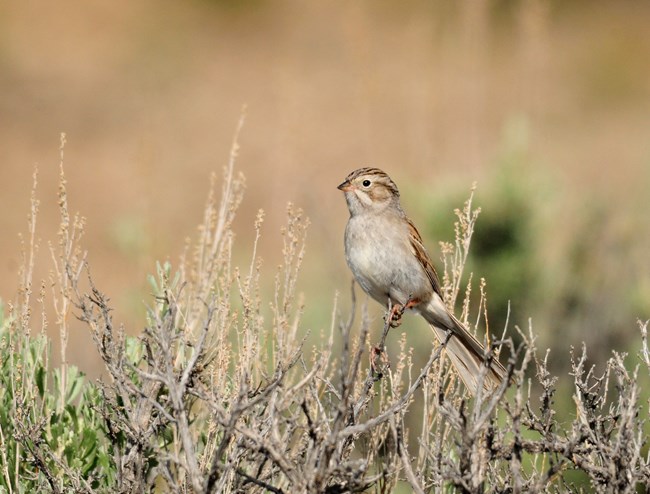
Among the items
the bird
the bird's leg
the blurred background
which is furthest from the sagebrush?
the blurred background

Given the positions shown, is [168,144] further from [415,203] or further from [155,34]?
[415,203]

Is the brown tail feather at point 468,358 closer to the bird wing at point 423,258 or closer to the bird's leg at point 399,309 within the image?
the bird's leg at point 399,309

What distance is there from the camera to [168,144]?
16688 mm

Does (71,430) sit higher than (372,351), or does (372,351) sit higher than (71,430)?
(372,351)

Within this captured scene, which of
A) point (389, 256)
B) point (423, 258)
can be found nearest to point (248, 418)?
point (389, 256)

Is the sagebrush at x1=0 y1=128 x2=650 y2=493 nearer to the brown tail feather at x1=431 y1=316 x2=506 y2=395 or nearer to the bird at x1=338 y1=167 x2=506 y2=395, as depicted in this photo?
the brown tail feather at x1=431 y1=316 x2=506 y2=395

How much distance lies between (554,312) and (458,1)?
35.6 feet

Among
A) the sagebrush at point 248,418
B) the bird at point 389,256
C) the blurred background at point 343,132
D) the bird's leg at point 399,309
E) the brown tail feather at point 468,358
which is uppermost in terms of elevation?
the blurred background at point 343,132

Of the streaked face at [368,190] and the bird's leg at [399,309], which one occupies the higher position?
the streaked face at [368,190]

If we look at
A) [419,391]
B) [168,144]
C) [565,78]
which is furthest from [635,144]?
[419,391]

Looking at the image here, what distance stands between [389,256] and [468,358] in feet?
2.12

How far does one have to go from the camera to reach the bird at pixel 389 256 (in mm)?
5176

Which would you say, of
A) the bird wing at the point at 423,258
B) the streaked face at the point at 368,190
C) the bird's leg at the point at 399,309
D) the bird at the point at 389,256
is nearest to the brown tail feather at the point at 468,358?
the bird at the point at 389,256

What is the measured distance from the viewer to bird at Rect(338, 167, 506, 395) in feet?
17.0
